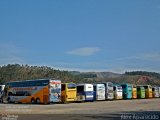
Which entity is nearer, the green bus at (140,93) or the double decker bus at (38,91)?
the double decker bus at (38,91)

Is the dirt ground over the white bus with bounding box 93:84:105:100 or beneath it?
beneath

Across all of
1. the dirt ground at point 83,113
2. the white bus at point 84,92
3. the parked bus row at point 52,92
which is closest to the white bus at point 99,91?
the parked bus row at point 52,92

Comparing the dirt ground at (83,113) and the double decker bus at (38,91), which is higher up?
the double decker bus at (38,91)

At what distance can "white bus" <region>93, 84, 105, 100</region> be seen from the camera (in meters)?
54.6

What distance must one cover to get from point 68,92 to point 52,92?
3476mm

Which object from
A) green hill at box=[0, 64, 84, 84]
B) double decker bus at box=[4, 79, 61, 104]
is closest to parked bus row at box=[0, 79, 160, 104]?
double decker bus at box=[4, 79, 61, 104]

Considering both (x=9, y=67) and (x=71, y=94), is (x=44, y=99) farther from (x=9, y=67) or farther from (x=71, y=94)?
(x=9, y=67)

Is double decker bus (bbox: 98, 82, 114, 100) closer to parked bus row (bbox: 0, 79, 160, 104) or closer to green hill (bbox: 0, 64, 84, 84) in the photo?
parked bus row (bbox: 0, 79, 160, 104)

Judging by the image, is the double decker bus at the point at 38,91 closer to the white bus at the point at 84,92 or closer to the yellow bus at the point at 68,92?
the yellow bus at the point at 68,92

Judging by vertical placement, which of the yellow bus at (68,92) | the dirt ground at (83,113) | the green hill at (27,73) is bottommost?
the dirt ground at (83,113)

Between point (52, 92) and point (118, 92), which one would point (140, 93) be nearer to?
point (118, 92)

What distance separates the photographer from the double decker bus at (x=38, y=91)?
145ft

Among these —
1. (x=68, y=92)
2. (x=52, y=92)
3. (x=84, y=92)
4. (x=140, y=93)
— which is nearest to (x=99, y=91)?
(x=84, y=92)

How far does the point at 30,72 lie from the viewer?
4213 inches
